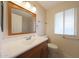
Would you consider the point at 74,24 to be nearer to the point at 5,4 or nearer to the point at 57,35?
the point at 57,35

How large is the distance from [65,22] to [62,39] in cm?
61

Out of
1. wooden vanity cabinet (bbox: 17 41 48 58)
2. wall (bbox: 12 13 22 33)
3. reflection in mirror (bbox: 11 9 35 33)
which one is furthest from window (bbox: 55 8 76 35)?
wall (bbox: 12 13 22 33)

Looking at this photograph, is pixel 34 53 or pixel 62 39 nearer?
pixel 34 53

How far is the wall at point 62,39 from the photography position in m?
3.06

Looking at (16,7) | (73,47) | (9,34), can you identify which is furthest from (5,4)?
(73,47)

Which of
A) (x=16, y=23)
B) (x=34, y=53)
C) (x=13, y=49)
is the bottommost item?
(x=34, y=53)

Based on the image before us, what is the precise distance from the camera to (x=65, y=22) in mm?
3252

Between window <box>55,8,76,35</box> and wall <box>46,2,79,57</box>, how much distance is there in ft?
0.54

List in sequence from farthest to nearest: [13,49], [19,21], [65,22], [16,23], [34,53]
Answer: [65,22]
[19,21]
[16,23]
[34,53]
[13,49]

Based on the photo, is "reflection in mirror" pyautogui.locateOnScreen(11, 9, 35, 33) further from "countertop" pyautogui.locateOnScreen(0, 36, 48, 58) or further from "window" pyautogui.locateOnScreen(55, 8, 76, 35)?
"window" pyautogui.locateOnScreen(55, 8, 76, 35)

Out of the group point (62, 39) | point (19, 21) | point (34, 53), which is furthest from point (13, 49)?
point (62, 39)

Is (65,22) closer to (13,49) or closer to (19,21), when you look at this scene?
(19,21)

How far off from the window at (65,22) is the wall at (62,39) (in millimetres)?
165

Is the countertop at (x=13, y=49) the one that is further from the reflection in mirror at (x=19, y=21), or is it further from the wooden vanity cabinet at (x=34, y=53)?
the reflection in mirror at (x=19, y=21)
